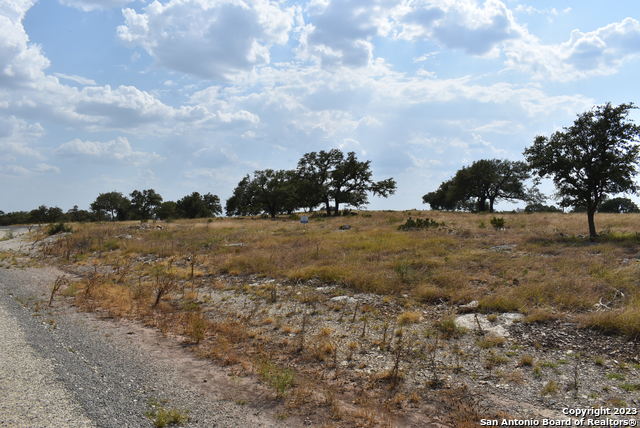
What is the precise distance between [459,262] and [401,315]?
6.32 m

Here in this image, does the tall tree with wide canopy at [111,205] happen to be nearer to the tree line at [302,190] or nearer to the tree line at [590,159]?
the tree line at [302,190]

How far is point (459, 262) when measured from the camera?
52.6ft

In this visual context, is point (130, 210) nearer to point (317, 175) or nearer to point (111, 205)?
point (111, 205)

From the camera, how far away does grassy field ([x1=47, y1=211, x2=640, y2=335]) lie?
1092 cm

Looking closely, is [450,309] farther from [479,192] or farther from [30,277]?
[479,192]

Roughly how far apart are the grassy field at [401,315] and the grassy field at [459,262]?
0.07 meters

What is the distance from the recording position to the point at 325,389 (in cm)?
724

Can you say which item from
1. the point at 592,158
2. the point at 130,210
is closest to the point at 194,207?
the point at 130,210

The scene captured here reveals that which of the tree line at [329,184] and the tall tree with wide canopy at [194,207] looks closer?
the tree line at [329,184]

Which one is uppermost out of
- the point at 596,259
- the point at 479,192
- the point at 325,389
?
the point at 479,192

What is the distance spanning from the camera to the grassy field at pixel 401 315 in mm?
6887

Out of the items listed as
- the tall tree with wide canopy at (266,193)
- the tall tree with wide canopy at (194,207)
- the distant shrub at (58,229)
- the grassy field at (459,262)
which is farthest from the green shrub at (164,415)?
the tall tree with wide canopy at (194,207)

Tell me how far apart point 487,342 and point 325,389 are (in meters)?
3.93

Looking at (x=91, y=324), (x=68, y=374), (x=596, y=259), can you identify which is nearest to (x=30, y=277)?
(x=91, y=324)
